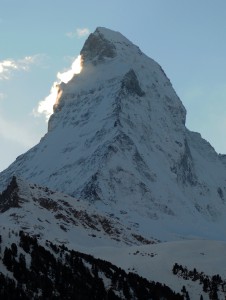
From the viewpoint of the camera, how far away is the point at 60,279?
41.0 metres

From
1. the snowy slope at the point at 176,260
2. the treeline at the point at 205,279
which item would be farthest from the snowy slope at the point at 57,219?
the treeline at the point at 205,279

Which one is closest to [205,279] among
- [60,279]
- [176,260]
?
[176,260]

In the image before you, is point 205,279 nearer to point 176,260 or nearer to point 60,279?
point 176,260

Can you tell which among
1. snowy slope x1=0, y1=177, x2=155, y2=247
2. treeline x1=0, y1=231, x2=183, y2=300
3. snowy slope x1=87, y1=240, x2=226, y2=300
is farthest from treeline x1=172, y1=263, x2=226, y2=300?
snowy slope x1=0, y1=177, x2=155, y2=247

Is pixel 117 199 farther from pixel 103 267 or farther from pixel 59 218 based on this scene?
pixel 103 267

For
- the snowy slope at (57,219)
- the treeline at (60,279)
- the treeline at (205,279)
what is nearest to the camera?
the treeline at (60,279)

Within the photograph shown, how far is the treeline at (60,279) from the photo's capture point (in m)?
37.4

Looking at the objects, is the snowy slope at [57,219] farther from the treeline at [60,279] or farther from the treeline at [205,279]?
the treeline at [60,279]

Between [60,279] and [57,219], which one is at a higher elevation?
[57,219]

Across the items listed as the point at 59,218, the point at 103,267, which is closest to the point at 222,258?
the point at 103,267

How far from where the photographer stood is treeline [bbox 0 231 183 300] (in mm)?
37438

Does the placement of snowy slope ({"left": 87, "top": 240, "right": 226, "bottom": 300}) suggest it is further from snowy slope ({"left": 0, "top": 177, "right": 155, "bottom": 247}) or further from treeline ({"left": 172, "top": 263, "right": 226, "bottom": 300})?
snowy slope ({"left": 0, "top": 177, "right": 155, "bottom": 247})

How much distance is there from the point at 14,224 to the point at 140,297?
51.7 meters

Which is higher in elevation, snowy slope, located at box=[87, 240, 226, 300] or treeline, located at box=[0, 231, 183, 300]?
snowy slope, located at box=[87, 240, 226, 300]
